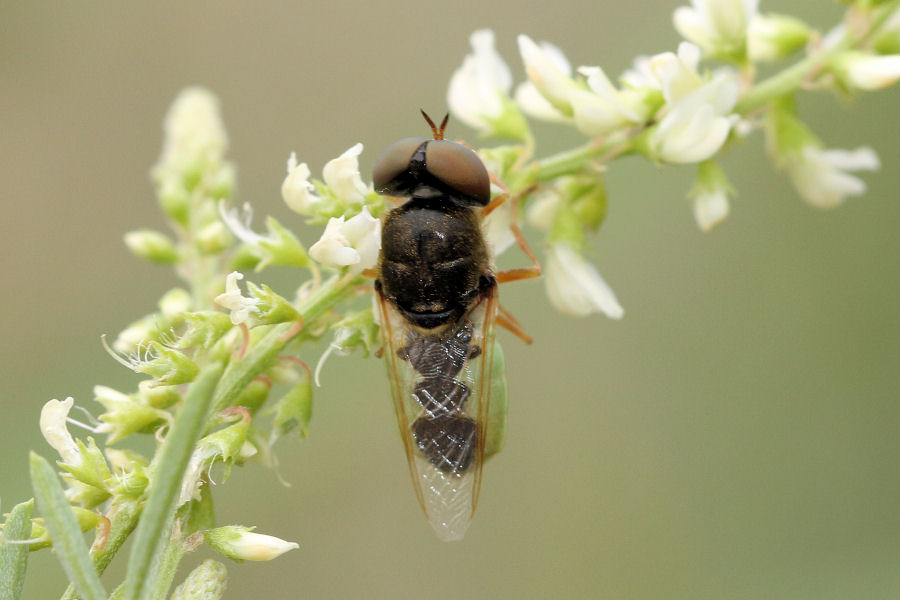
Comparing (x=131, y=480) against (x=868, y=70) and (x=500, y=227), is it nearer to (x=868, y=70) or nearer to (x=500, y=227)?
(x=500, y=227)

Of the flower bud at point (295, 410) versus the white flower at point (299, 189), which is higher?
the white flower at point (299, 189)

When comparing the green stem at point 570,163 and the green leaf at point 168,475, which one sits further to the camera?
the green stem at point 570,163

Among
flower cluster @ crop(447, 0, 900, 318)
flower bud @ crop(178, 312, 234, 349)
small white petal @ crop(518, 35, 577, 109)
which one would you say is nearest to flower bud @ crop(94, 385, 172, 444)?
flower bud @ crop(178, 312, 234, 349)

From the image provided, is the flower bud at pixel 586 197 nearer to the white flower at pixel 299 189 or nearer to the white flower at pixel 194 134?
the white flower at pixel 299 189

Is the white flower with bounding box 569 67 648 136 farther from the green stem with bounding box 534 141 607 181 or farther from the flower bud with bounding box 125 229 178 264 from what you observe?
the flower bud with bounding box 125 229 178 264

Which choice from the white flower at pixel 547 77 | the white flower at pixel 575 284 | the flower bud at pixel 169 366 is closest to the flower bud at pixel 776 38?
the white flower at pixel 547 77

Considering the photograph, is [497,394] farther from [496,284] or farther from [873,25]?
[873,25]

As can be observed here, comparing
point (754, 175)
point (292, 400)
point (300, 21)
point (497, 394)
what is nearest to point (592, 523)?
point (754, 175)
